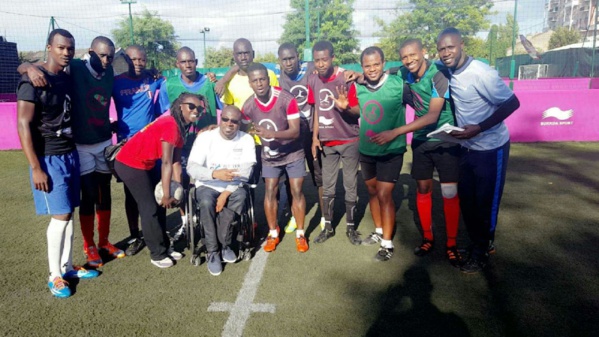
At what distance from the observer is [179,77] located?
500 cm

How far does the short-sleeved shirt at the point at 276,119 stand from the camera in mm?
4352

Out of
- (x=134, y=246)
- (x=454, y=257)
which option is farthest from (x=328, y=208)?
(x=134, y=246)

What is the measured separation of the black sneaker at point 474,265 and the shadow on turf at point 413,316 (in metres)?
0.43

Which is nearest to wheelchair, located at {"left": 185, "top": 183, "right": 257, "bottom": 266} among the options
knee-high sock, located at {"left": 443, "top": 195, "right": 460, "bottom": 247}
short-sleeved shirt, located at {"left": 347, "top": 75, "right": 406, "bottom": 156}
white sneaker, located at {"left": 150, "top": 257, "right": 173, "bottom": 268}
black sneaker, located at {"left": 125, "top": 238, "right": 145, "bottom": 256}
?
white sneaker, located at {"left": 150, "top": 257, "right": 173, "bottom": 268}

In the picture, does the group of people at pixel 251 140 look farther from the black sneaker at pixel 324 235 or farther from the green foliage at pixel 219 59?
the green foliage at pixel 219 59

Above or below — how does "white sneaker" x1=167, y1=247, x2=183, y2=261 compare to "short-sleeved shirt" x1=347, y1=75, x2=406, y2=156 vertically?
below

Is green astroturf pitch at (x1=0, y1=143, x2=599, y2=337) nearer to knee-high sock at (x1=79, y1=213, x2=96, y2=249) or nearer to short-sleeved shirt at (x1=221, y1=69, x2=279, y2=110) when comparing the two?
knee-high sock at (x1=79, y1=213, x2=96, y2=249)

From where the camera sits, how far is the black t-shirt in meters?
3.41

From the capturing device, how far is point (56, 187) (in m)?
3.62

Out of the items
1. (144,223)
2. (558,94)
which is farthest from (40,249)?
(558,94)

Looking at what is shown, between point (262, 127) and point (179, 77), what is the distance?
140cm

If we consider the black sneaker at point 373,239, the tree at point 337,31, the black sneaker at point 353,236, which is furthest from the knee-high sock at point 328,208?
the tree at point 337,31

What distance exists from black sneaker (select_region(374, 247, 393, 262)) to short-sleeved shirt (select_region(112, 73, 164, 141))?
2.92 metres

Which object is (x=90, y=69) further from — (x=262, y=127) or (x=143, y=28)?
(x=143, y=28)
